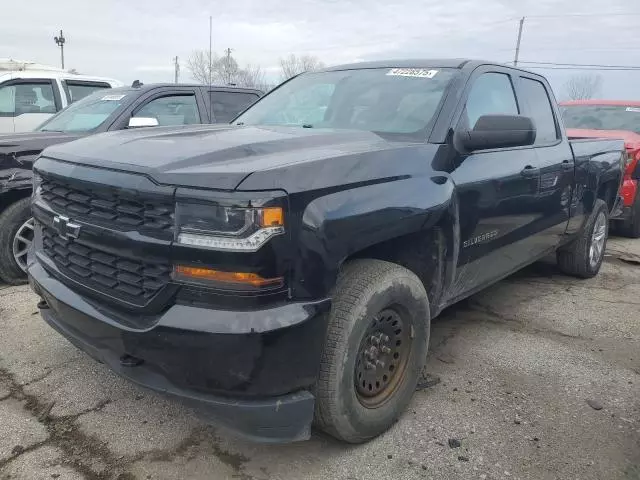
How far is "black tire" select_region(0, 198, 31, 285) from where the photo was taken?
15.2 ft

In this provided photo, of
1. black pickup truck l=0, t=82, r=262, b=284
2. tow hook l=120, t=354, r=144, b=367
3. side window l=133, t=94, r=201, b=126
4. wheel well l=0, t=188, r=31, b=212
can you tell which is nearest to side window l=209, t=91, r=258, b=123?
black pickup truck l=0, t=82, r=262, b=284

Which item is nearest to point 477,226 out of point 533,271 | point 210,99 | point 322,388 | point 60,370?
point 322,388

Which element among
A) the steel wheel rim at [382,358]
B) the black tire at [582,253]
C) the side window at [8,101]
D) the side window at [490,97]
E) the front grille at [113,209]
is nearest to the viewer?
the front grille at [113,209]

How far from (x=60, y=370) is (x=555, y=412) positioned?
2.84 meters

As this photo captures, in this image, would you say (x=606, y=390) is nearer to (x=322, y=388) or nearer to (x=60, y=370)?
(x=322, y=388)

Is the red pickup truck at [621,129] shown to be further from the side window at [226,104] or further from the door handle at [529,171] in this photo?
the side window at [226,104]

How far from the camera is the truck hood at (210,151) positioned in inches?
84.7

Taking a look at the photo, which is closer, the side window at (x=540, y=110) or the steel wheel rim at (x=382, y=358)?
the steel wheel rim at (x=382, y=358)

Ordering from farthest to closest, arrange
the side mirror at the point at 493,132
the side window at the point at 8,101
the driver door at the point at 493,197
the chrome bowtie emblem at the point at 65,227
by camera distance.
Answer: the side window at the point at 8,101, the driver door at the point at 493,197, the side mirror at the point at 493,132, the chrome bowtie emblem at the point at 65,227

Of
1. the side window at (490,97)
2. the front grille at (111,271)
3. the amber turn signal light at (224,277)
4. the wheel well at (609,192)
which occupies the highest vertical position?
the side window at (490,97)

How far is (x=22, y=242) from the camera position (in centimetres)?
480

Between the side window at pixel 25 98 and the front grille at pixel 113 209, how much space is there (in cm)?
653

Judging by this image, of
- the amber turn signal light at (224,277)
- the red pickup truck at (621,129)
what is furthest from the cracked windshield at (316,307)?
the red pickup truck at (621,129)

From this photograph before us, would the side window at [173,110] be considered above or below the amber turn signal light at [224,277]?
above
